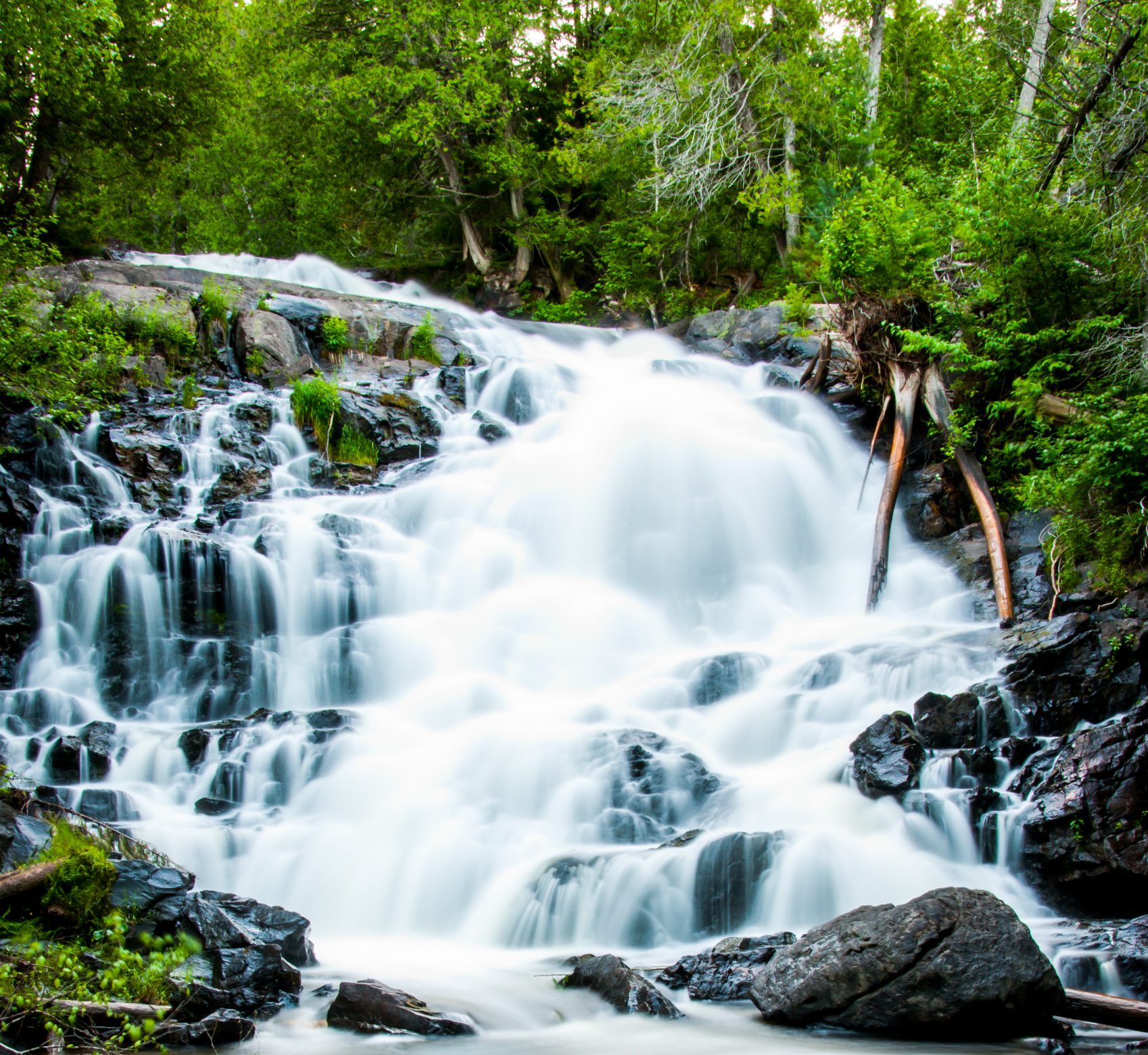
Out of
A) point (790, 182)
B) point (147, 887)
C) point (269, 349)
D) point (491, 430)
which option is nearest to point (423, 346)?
point (269, 349)

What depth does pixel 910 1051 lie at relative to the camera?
4.11m

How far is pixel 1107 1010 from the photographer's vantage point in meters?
4.27

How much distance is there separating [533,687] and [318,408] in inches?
247

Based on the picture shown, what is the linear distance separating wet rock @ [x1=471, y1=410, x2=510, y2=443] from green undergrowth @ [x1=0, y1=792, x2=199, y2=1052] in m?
9.32

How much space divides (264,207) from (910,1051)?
30356 mm

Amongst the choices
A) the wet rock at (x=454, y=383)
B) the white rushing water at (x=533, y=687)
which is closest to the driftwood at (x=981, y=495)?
the white rushing water at (x=533, y=687)

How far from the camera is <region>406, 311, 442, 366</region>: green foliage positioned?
1697cm

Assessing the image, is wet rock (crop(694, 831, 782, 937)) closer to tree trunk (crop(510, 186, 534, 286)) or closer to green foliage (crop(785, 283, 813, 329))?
green foliage (crop(785, 283, 813, 329))

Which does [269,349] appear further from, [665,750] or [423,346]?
[665,750]

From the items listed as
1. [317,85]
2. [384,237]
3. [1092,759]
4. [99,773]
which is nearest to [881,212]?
[1092,759]

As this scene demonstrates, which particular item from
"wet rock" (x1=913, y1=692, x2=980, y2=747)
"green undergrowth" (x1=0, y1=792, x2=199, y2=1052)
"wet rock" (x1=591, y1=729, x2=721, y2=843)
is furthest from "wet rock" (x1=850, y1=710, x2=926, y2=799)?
"green undergrowth" (x1=0, y1=792, x2=199, y2=1052)

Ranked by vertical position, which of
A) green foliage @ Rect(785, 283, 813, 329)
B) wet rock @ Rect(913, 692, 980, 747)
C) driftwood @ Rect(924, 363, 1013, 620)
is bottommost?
wet rock @ Rect(913, 692, 980, 747)

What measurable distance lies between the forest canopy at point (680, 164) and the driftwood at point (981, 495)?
0.83ft

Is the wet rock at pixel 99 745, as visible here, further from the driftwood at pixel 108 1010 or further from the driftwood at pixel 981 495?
the driftwood at pixel 981 495
